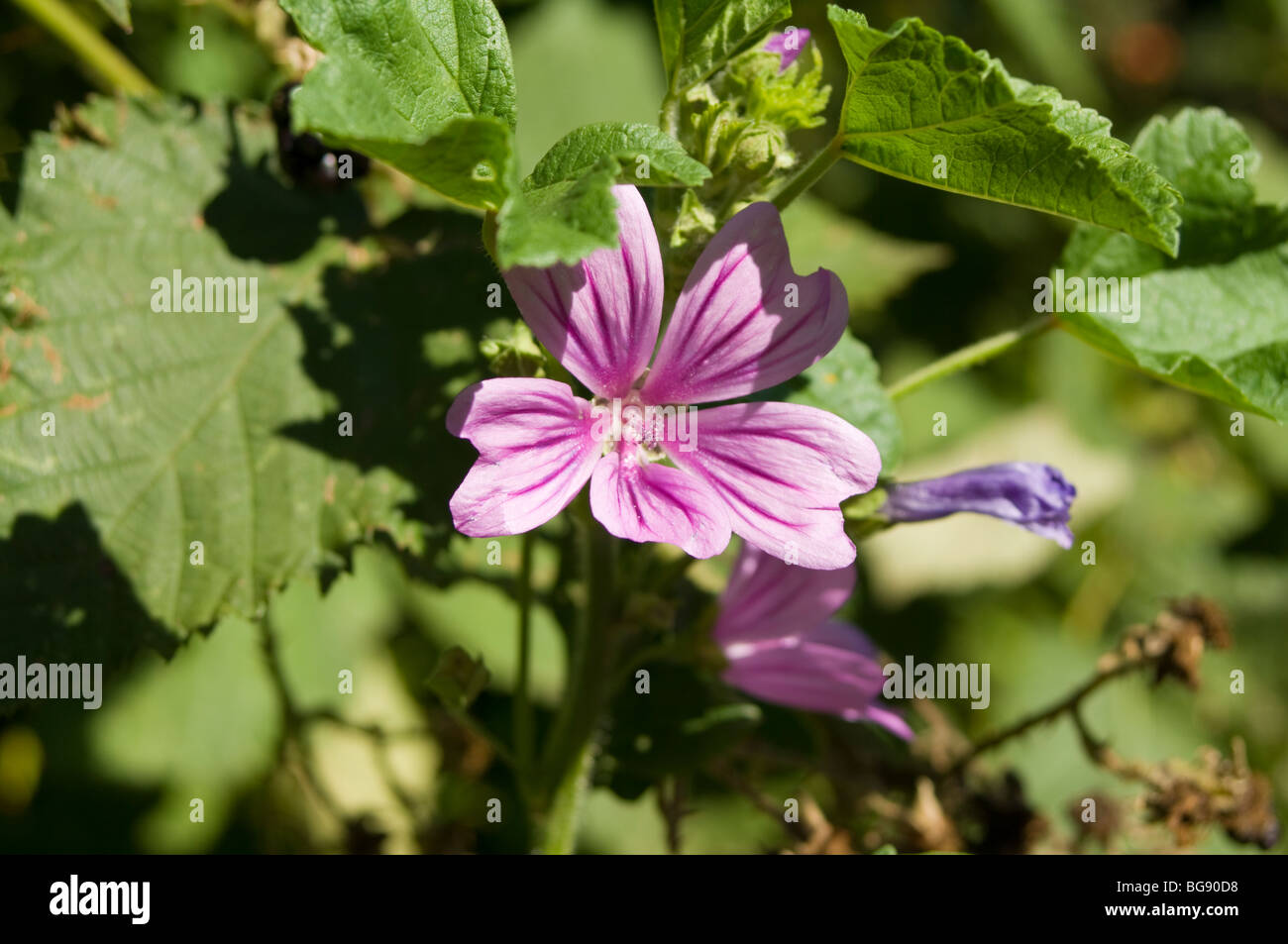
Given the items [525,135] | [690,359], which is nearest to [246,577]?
[690,359]

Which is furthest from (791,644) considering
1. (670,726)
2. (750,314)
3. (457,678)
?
(750,314)

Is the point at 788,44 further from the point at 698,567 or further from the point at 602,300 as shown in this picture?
the point at 698,567

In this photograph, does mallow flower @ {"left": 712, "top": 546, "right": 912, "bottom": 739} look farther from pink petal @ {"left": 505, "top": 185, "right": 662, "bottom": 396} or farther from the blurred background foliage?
pink petal @ {"left": 505, "top": 185, "right": 662, "bottom": 396}

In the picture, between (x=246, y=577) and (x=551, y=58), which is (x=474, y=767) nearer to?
(x=246, y=577)

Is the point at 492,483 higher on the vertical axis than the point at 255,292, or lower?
lower

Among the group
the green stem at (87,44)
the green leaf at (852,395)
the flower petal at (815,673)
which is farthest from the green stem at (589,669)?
the green stem at (87,44)

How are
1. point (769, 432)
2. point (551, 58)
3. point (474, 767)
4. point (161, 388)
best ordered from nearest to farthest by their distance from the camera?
point (769, 432) < point (161, 388) < point (474, 767) < point (551, 58)

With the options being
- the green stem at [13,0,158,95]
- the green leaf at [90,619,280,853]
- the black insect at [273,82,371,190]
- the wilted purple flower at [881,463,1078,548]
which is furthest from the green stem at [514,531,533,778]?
the green stem at [13,0,158,95]

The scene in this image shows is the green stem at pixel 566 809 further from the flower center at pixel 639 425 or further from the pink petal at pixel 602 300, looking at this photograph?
the pink petal at pixel 602 300
